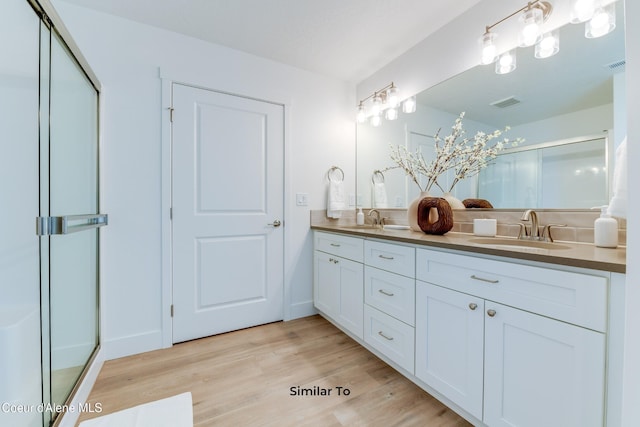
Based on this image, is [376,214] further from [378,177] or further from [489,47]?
[489,47]

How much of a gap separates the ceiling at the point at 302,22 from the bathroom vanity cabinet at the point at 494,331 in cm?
152

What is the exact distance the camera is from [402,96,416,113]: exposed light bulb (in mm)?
2185

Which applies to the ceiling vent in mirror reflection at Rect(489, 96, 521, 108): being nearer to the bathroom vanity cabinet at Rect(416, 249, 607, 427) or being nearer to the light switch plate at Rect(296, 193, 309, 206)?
the bathroom vanity cabinet at Rect(416, 249, 607, 427)

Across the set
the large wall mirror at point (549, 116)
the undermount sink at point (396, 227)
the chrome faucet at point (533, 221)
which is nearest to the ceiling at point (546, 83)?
the large wall mirror at point (549, 116)

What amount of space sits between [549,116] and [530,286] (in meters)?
1.07

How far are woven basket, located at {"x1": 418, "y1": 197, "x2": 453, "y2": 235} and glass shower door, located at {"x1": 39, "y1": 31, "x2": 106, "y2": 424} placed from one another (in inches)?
74.2

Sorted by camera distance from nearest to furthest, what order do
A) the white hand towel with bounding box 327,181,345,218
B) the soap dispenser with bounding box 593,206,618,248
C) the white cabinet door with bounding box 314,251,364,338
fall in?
the soap dispenser with bounding box 593,206,618,248 < the white cabinet door with bounding box 314,251,364,338 < the white hand towel with bounding box 327,181,345,218

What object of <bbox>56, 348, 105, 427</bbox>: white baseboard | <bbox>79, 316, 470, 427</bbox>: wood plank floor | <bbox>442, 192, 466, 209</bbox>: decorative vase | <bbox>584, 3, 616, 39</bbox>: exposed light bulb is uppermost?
<bbox>584, 3, 616, 39</bbox>: exposed light bulb

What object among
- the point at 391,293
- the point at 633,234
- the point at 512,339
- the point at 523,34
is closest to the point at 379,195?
the point at 391,293

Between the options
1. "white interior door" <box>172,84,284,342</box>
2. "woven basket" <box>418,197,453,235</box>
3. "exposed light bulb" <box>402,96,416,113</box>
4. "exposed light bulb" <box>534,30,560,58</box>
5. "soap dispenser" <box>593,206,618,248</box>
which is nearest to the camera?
"soap dispenser" <box>593,206,618,248</box>

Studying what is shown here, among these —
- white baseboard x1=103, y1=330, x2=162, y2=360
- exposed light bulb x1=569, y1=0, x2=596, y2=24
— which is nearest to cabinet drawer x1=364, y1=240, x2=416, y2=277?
exposed light bulb x1=569, y1=0, x2=596, y2=24

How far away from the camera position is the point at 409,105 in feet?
7.28

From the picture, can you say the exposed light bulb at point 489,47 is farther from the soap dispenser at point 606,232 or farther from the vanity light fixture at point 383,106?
the soap dispenser at point 606,232

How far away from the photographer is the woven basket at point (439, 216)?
1.66 meters
